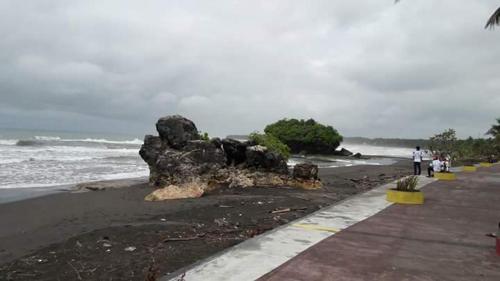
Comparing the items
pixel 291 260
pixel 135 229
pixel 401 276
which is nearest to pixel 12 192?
pixel 135 229

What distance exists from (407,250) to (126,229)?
17.8 feet

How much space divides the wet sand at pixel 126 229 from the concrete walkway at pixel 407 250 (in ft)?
6.03

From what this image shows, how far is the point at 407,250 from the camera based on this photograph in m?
7.08

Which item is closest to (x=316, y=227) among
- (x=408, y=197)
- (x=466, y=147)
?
(x=408, y=197)

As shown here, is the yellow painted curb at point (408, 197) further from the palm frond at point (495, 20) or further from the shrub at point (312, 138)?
the shrub at point (312, 138)

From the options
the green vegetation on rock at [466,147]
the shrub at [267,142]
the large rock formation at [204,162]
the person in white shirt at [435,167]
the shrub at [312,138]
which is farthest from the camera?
the shrub at [312,138]

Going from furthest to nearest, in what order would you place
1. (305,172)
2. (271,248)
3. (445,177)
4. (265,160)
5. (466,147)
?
(466,147) < (445,177) < (265,160) < (305,172) < (271,248)

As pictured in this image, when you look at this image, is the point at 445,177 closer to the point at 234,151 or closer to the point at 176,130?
the point at 234,151

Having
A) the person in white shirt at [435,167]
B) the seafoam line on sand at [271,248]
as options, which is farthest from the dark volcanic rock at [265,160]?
the seafoam line on sand at [271,248]

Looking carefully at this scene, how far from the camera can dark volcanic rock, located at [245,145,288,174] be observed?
19.2m

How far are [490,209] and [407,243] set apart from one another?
5628mm

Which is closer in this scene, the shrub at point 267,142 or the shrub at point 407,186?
the shrub at point 407,186

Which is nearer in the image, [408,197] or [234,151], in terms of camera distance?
[408,197]

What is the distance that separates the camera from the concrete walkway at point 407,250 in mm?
5816
